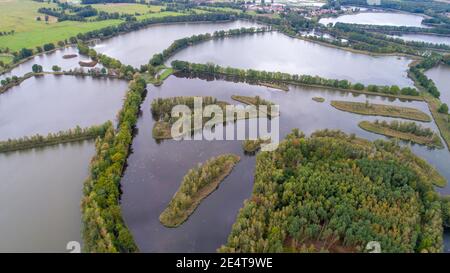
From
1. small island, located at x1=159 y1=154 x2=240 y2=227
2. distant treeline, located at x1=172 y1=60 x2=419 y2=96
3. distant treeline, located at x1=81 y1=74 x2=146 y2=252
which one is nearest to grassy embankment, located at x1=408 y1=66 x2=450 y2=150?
distant treeline, located at x1=172 y1=60 x2=419 y2=96

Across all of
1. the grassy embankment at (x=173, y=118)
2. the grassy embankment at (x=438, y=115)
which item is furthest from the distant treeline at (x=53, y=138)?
the grassy embankment at (x=438, y=115)

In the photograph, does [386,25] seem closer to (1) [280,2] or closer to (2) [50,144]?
(1) [280,2]

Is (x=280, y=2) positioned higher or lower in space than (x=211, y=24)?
higher

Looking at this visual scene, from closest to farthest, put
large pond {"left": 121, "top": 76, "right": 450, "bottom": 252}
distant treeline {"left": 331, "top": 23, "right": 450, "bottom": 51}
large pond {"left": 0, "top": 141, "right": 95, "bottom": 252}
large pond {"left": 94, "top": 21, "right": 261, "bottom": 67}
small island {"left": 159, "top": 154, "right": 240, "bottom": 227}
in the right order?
large pond {"left": 0, "top": 141, "right": 95, "bottom": 252}, large pond {"left": 121, "top": 76, "right": 450, "bottom": 252}, small island {"left": 159, "top": 154, "right": 240, "bottom": 227}, large pond {"left": 94, "top": 21, "right": 261, "bottom": 67}, distant treeline {"left": 331, "top": 23, "right": 450, "bottom": 51}

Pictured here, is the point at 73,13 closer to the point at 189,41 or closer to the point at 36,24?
the point at 36,24

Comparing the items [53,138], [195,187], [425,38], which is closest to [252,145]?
[195,187]

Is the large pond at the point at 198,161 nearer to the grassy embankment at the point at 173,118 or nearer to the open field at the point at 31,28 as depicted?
the grassy embankment at the point at 173,118

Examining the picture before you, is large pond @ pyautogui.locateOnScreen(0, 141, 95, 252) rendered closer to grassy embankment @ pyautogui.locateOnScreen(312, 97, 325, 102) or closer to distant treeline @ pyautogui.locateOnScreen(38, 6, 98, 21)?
grassy embankment @ pyautogui.locateOnScreen(312, 97, 325, 102)

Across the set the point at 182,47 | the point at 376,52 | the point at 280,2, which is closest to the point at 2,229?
the point at 182,47
